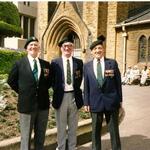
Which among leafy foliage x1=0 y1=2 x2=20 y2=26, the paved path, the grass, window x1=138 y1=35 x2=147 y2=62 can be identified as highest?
leafy foliage x1=0 y1=2 x2=20 y2=26

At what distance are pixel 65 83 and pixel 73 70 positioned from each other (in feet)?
0.79

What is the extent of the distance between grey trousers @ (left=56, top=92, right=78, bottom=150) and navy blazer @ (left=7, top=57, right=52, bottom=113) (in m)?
0.41

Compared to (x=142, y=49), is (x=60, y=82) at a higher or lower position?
lower

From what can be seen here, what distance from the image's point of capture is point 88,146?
6.95 meters

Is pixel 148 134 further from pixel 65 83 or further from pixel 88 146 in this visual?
pixel 65 83

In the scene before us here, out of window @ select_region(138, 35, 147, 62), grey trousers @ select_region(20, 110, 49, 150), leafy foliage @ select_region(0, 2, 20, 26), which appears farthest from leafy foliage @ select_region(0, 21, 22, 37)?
window @ select_region(138, 35, 147, 62)

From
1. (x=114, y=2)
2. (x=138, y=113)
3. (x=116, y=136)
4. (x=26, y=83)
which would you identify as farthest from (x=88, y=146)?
(x=114, y=2)

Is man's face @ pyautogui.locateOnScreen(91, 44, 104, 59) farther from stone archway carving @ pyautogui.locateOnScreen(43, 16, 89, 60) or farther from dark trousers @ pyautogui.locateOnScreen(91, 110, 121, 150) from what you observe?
stone archway carving @ pyautogui.locateOnScreen(43, 16, 89, 60)

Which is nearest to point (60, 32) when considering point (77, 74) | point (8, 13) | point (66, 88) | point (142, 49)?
point (142, 49)

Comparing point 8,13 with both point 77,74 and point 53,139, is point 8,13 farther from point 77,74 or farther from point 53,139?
point 77,74

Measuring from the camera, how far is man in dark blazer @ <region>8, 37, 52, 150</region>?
204 inches

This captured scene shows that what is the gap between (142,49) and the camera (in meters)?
23.4

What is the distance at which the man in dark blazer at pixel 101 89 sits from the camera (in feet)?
18.5

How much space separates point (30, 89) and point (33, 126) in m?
→ 0.61
